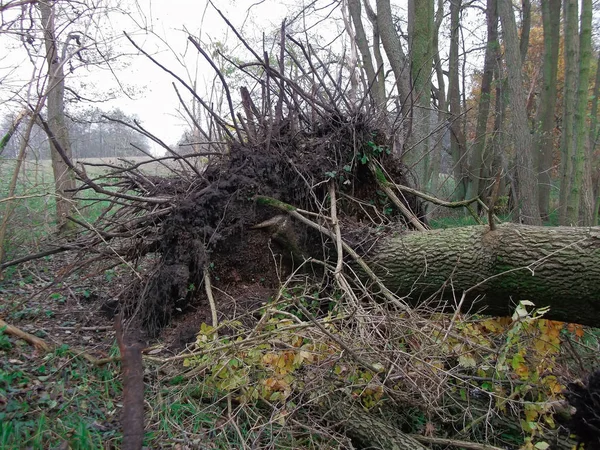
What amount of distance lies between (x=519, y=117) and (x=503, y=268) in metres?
5.28

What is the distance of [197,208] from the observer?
4.31m

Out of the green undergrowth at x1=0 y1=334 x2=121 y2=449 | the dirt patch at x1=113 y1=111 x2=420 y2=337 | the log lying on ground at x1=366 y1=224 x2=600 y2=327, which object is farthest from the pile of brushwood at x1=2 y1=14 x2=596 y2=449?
the green undergrowth at x1=0 y1=334 x2=121 y2=449

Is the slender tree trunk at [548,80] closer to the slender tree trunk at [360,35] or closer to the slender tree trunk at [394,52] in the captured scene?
the slender tree trunk at [360,35]

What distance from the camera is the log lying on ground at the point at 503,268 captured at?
3201 millimetres

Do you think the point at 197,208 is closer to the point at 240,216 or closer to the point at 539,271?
the point at 240,216

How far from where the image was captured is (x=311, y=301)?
4.40 m

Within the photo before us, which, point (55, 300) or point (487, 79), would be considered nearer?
point (55, 300)

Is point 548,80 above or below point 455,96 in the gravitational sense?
below

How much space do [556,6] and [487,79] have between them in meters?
2.90

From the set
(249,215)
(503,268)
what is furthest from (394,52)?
(503,268)

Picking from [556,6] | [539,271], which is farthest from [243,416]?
[556,6]

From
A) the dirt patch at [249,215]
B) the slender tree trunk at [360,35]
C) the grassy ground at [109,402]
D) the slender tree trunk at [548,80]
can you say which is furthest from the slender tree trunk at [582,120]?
the slender tree trunk at [360,35]

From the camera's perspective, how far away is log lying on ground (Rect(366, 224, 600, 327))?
10.5ft

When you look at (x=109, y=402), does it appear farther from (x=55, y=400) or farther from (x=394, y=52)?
(x=394, y=52)
